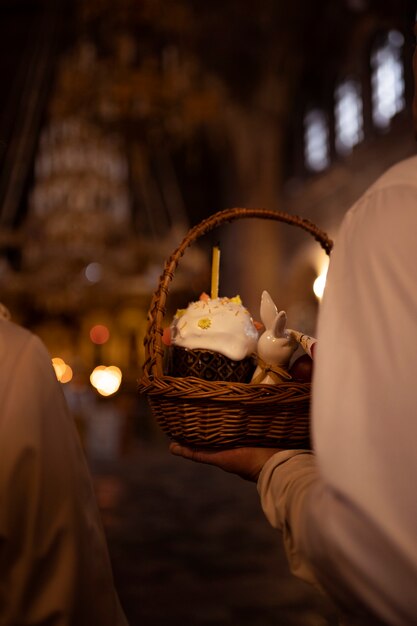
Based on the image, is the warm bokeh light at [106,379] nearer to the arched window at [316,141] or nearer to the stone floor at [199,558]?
the stone floor at [199,558]

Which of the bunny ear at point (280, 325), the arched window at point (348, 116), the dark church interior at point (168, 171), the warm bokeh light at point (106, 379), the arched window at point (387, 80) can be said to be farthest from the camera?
the arched window at point (348, 116)

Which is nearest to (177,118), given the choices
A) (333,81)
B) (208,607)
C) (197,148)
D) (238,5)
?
(238,5)

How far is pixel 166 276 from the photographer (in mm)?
1694

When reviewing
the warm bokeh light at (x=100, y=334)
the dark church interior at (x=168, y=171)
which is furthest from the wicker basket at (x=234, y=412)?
the warm bokeh light at (x=100, y=334)

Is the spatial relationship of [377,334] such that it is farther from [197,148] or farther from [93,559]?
[197,148]

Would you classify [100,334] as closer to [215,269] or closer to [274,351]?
[215,269]

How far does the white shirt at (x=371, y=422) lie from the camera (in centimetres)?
87

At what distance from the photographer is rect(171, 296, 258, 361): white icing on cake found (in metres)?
1.58

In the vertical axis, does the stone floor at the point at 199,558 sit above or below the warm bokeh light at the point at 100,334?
above

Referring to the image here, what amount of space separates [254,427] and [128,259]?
12.4 m

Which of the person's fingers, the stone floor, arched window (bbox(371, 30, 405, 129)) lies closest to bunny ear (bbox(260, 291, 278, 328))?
the person's fingers

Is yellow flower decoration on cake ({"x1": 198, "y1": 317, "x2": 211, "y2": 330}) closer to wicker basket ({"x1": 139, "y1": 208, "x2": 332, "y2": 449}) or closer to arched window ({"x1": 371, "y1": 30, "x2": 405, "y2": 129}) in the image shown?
wicker basket ({"x1": 139, "y1": 208, "x2": 332, "y2": 449})

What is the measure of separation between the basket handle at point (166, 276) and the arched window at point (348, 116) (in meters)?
9.98

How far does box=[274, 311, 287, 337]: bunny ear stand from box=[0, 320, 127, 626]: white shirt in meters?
0.53
